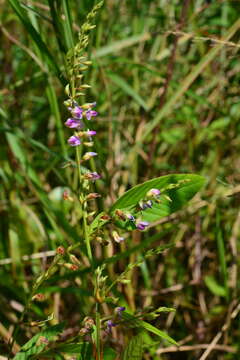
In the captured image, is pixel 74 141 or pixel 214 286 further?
pixel 214 286

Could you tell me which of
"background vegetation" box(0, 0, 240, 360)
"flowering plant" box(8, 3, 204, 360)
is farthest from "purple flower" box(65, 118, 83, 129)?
"background vegetation" box(0, 0, 240, 360)

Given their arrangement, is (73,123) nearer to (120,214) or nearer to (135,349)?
(120,214)

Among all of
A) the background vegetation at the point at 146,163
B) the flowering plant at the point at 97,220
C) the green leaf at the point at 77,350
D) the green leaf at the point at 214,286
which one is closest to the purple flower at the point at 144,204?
the flowering plant at the point at 97,220

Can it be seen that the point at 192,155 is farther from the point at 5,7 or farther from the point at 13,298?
the point at 5,7

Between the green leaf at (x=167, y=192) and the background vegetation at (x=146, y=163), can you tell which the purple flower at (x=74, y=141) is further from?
the background vegetation at (x=146, y=163)

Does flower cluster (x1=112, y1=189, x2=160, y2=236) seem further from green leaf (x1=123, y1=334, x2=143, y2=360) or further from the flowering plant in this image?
green leaf (x1=123, y1=334, x2=143, y2=360)

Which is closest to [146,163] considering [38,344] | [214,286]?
[214,286]
